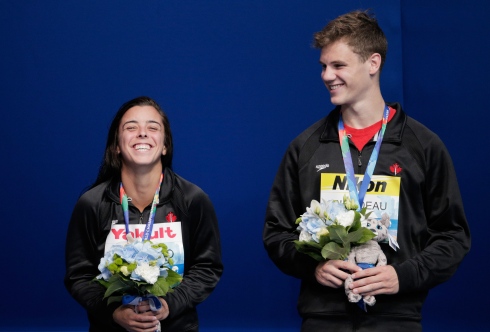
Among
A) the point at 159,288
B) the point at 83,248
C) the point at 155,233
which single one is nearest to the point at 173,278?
the point at 159,288

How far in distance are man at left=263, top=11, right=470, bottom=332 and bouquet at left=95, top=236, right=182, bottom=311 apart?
0.51 meters

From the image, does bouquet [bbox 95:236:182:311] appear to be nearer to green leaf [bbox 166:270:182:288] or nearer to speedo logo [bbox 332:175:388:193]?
green leaf [bbox 166:270:182:288]

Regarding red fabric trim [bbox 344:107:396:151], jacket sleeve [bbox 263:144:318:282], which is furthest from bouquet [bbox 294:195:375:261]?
red fabric trim [bbox 344:107:396:151]

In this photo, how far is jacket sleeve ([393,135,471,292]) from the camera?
3635 mm

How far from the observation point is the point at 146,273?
345 centimetres

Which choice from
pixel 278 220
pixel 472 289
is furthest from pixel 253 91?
pixel 278 220

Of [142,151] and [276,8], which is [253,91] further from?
[142,151]

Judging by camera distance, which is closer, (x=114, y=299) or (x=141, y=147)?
(x=114, y=299)

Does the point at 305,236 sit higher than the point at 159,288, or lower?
higher

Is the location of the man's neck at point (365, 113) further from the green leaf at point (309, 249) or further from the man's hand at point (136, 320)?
the man's hand at point (136, 320)

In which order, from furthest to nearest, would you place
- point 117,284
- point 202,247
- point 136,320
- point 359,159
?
point 202,247, point 359,159, point 136,320, point 117,284

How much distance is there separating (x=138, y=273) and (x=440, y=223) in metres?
1.31

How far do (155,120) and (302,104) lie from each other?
2.31 meters

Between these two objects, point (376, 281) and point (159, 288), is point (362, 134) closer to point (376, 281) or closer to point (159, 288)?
point (376, 281)
